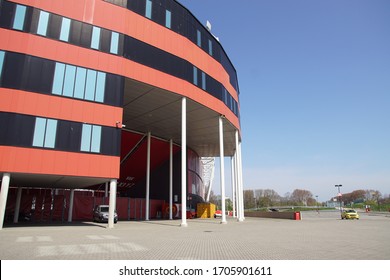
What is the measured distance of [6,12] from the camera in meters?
20.2

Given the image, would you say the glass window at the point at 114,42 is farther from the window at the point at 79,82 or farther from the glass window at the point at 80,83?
the glass window at the point at 80,83

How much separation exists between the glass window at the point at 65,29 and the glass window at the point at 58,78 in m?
2.20

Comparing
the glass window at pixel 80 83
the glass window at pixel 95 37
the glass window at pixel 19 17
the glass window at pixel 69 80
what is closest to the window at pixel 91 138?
the glass window at pixel 80 83

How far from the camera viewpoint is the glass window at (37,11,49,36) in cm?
2082

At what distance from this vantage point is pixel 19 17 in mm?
20422

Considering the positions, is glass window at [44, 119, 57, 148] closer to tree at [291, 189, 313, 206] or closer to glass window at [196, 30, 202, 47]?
glass window at [196, 30, 202, 47]

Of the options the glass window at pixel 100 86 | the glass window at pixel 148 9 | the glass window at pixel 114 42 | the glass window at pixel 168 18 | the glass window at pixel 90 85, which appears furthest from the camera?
the glass window at pixel 168 18

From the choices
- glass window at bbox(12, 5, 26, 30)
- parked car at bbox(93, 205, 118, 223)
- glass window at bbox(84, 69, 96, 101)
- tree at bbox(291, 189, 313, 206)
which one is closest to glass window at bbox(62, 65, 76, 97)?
glass window at bbox(84, 69, 96, 101)

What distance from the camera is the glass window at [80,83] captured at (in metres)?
21.2

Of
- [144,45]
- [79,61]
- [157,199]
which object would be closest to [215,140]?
[157,199]

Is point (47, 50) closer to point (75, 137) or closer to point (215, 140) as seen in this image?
point (75, 137)

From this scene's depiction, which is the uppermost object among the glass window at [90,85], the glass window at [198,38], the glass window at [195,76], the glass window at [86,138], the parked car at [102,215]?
the glass window at [198,38]

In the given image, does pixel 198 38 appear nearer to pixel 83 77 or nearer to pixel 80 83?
pixel 83 77

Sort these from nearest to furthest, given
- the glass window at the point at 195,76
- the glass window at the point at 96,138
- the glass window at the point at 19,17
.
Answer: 1. the glass window at the point at 19,17
2. the glass window at the point at 96,138
3. the glass window at the point at 195,76
